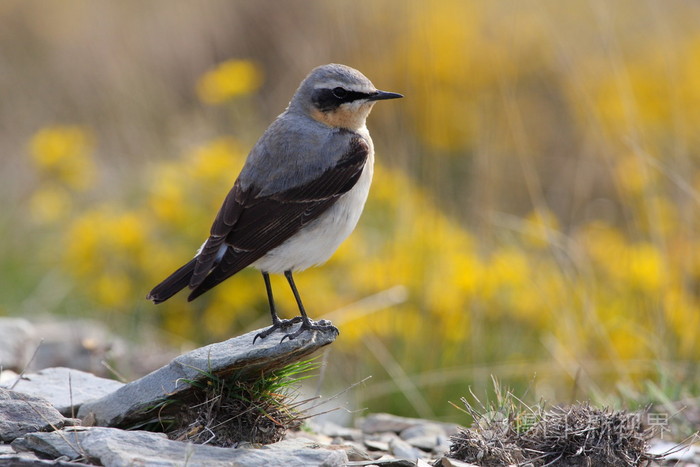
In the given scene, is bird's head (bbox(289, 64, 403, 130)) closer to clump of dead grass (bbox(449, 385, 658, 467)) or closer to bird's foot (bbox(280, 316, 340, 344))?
bird's foot (bbox(280, 316, 340, 344))

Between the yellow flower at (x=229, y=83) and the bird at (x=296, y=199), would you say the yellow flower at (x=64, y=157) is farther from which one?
the bird at (x=296, y=199)

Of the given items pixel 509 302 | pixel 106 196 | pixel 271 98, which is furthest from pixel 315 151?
pixel 271 98

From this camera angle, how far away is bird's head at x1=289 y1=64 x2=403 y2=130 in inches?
207

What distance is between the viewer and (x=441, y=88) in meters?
14.0

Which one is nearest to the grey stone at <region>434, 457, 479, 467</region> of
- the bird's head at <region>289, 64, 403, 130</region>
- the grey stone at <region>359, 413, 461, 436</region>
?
the grey stone at <region>359, 413, 461, 436</region>

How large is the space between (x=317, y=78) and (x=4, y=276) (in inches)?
232

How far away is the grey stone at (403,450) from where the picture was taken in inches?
178

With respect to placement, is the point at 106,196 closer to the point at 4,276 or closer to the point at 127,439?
the point at 4,276

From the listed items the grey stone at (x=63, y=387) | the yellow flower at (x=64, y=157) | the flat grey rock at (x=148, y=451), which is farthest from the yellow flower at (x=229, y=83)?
the flat grey rock at (x=148, y=451)

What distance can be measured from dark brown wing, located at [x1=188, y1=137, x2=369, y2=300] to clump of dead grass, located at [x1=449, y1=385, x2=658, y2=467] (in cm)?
144

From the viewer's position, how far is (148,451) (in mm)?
3629

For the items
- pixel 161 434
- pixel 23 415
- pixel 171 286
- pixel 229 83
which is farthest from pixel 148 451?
pixel 229 83

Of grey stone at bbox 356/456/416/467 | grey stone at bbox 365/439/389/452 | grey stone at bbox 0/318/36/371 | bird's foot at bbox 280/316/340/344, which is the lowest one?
grey stone at bbox 365/439/389/452

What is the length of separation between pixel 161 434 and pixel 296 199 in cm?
154
